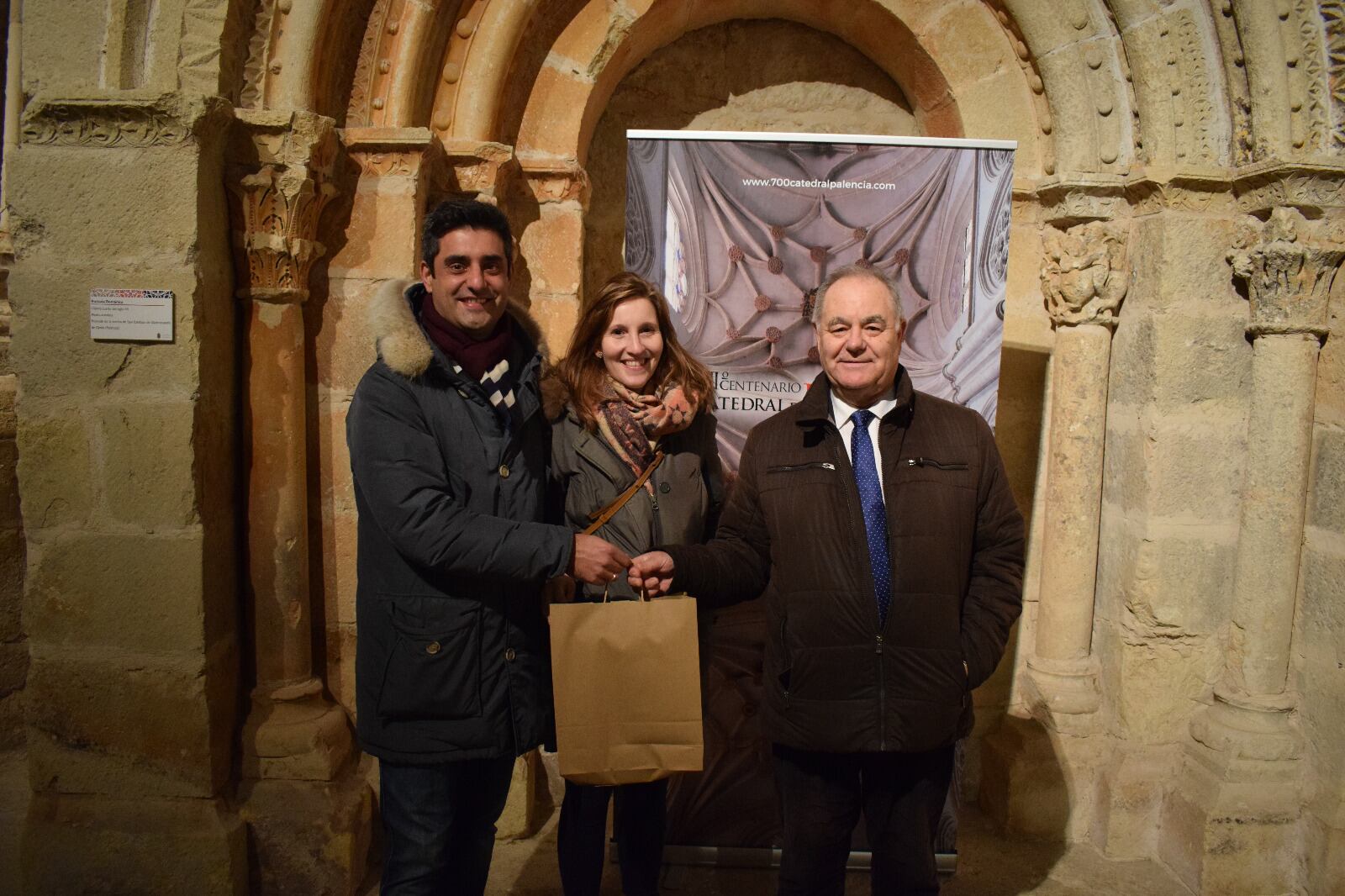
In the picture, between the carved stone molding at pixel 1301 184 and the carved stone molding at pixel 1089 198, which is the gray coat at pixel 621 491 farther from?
the carved stone molding at pixel 1301 184

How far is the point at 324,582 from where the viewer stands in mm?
2865

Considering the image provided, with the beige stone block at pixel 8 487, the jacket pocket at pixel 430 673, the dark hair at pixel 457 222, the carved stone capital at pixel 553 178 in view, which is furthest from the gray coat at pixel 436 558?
the beige stone block at pixel 8 487

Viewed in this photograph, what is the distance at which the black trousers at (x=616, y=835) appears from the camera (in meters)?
2.09

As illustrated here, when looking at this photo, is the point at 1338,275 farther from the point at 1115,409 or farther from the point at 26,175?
the point at 26,175

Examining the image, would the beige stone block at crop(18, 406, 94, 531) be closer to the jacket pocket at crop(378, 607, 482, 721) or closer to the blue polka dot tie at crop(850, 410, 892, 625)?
the jacket pocket at crop(378, 607, 482, 721)

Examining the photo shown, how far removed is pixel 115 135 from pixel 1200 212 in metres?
3.28

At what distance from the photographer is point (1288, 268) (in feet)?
8.70

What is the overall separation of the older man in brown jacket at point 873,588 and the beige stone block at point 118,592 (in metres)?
1.51

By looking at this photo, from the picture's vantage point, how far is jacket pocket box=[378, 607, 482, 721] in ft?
5.88

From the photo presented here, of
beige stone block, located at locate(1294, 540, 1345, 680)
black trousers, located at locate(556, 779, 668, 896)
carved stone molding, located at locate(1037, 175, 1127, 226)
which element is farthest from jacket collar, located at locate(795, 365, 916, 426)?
beige stone block, located at locate(1294, 540, 1345, 680)

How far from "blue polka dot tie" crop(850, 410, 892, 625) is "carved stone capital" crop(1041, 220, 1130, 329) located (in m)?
1.53

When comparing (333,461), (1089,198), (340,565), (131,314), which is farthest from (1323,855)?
(131,314)

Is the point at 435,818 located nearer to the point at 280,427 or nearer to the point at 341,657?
the point at 341,657

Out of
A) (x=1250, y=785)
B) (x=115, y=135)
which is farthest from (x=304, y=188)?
(x=1250, y=785)
